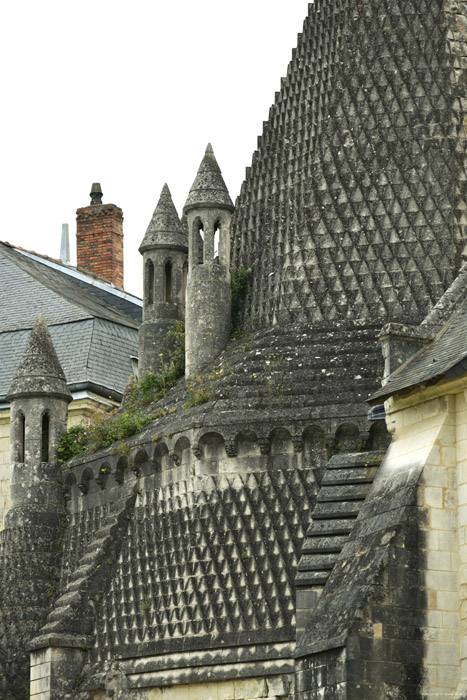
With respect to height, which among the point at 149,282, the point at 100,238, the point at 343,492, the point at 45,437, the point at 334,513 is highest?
the point at 100,238

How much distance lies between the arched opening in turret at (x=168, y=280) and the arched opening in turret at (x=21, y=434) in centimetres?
298

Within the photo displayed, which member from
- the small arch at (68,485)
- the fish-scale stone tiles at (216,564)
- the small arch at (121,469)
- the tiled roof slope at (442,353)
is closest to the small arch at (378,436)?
the fish-scale stone tiles at (216,564)

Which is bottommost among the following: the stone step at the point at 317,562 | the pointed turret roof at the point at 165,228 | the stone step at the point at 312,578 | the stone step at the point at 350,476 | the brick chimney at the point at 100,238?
the stone step at the point at 312,578

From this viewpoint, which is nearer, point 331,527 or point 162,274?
point 331,527

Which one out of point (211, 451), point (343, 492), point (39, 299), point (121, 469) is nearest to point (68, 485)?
A: point (121, 469)

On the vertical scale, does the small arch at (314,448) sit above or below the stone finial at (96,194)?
below

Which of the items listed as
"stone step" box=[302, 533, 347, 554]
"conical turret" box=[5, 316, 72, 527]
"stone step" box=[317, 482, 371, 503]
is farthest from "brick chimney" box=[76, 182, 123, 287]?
"stone step" box=[302, 533, 347, 554]

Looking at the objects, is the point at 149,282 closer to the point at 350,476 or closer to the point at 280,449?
the point at 280,449

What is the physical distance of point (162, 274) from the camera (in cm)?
2677

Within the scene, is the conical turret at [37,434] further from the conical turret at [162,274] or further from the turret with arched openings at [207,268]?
the turret with arched openings at [207,268]

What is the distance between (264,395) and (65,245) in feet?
64.9

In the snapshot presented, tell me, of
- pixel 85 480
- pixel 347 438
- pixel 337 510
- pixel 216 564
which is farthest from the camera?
pixel 85 480

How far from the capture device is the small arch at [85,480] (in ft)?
82.6

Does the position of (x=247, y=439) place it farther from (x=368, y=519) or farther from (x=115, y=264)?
(x=115, y=264)
